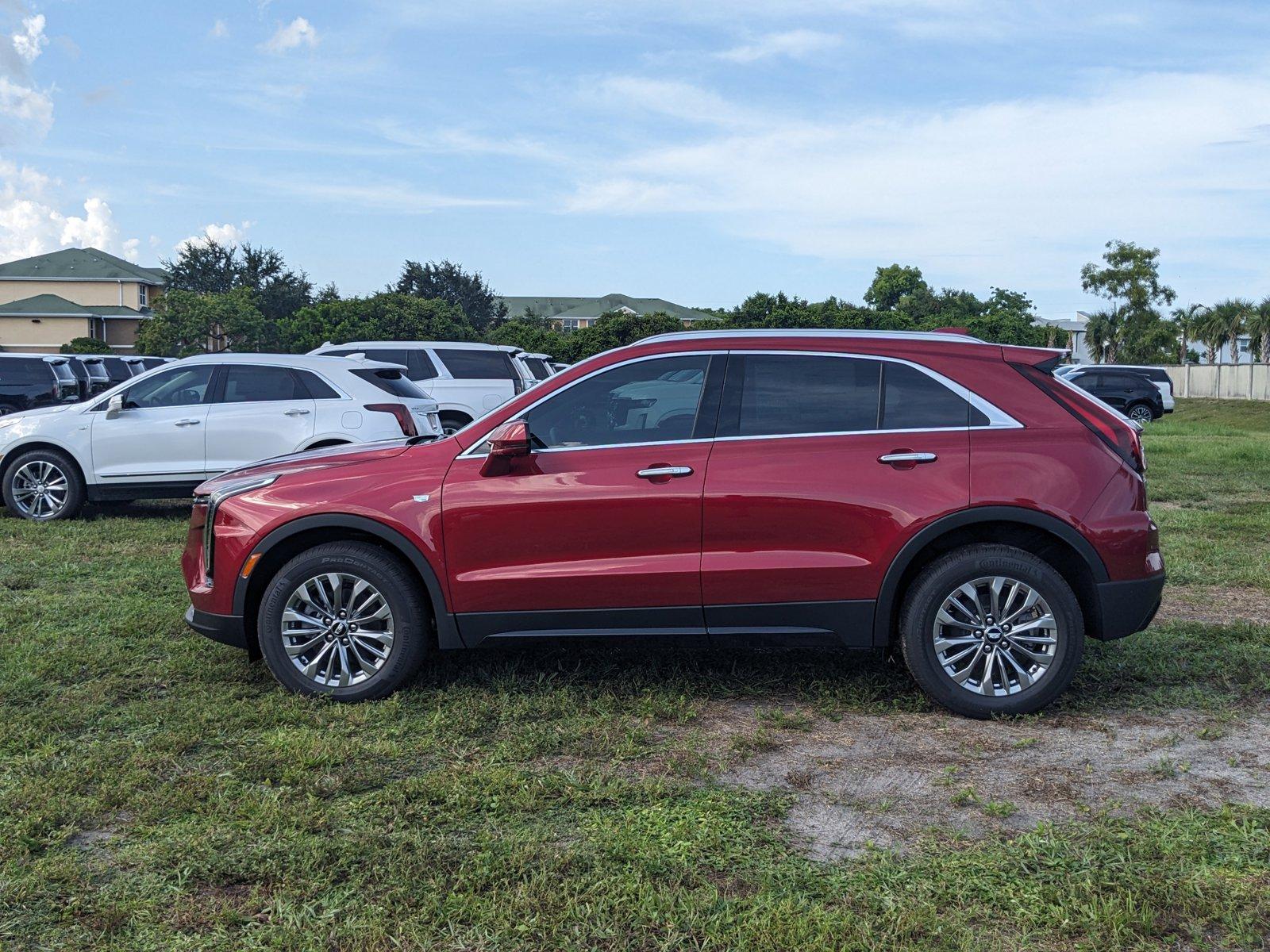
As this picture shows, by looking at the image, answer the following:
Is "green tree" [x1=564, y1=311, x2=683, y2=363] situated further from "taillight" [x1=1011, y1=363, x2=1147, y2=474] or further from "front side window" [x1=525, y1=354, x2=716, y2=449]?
"taillight" [x1=1011, y1=363, x2=1147, y2=474]

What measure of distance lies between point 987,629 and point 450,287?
→ 3329 inches

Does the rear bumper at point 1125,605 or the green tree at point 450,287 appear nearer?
the rear bumper at point 1125,605

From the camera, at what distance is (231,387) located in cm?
1195

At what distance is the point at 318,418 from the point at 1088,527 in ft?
26.6

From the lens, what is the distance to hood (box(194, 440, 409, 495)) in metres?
5.86

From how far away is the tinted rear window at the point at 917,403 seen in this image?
554cm

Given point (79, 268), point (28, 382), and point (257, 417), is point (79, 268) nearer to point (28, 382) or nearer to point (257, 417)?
point (28, 382)

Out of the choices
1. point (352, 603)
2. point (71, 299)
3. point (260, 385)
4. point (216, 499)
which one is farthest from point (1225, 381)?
point (71, 299)

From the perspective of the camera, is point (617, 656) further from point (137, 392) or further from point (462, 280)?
point (462, 280)

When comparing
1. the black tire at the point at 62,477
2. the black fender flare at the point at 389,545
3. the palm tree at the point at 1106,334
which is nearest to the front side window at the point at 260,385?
the black tire at the point at 62,477

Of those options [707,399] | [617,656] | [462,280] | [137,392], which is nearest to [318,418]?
[137,392]

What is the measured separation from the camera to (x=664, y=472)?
5500 millimetres

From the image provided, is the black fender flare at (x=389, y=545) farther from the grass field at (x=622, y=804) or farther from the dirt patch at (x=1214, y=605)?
the dirt patch at (x=1214, y=605)

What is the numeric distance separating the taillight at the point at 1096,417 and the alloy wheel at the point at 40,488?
33.3ft
